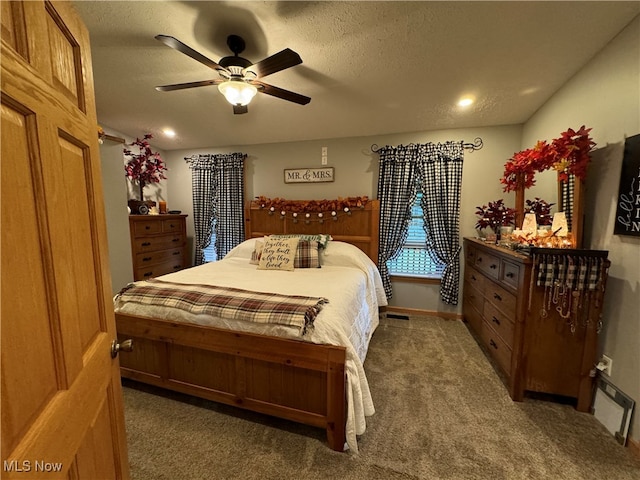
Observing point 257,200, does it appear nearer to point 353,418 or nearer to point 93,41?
point 93,41

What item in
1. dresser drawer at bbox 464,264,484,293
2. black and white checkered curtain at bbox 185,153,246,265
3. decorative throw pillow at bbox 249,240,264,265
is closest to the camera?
dresser drawer at bbox 464,264,484,293

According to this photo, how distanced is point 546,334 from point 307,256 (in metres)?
2.05

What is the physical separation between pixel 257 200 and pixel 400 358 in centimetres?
269

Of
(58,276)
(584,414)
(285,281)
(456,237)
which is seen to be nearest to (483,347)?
(584,414)

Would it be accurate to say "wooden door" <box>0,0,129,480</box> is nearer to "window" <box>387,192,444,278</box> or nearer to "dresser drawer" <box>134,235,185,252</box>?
"dresser drawer" <box>134,235,185,252</box>

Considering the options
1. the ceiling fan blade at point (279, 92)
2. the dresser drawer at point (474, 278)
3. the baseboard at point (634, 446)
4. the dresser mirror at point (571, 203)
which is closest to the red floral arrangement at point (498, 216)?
the dresser mirror at point (571, 203)

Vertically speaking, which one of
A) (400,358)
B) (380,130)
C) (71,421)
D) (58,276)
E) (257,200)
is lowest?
(400,358)

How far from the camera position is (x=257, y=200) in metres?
3.69

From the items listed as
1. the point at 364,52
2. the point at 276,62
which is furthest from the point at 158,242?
the point at 364,52

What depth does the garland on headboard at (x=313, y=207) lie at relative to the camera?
10.9ft

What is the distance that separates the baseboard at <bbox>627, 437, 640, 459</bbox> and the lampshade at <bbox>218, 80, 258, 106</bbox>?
3.04m

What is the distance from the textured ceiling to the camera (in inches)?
54.2

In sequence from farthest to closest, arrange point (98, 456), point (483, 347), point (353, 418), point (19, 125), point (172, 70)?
1. point (483, 347)
2. point (172, 70)
3. point (353, 418)
4. point (98, 456)
5. point (19, 125)

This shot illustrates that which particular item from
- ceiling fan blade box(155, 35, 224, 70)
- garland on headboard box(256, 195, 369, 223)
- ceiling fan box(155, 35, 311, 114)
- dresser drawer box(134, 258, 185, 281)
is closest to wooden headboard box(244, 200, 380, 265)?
garland on headboard box(256, 195, 369, 223)
